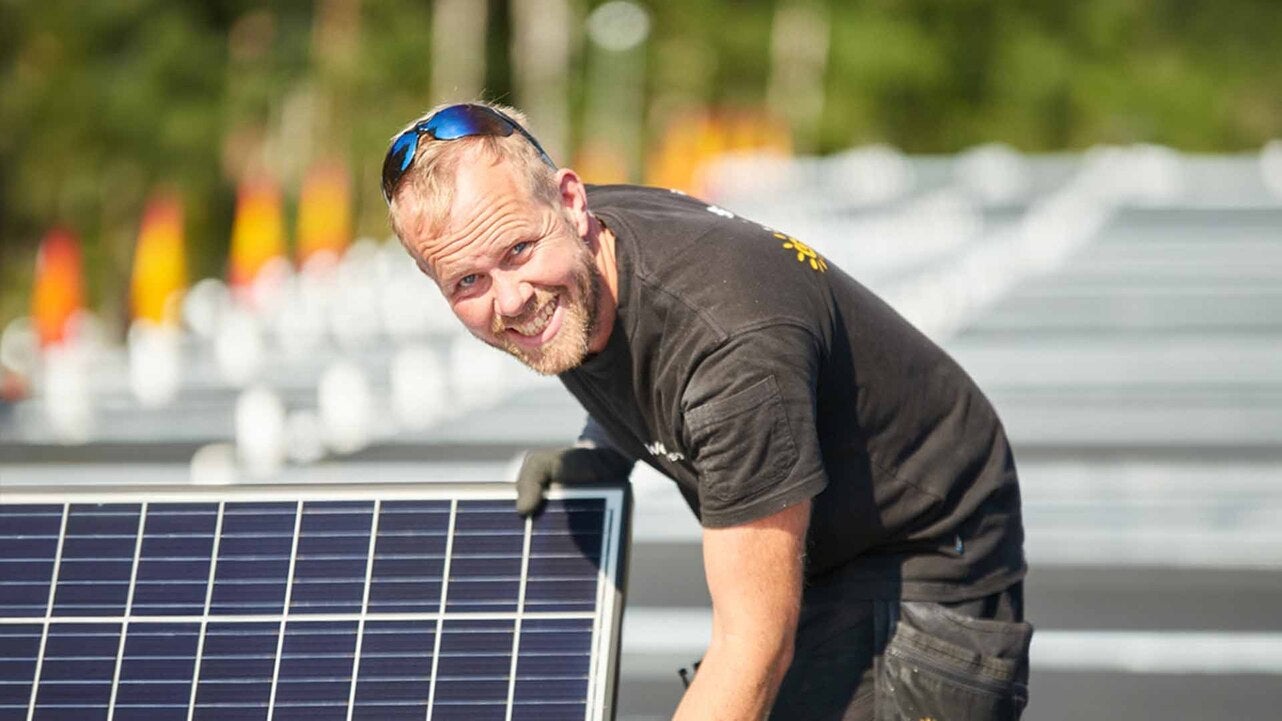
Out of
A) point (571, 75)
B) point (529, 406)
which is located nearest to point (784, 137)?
point (571, 75)

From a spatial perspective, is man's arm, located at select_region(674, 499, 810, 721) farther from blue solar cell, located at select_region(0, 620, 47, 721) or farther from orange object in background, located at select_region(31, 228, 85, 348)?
orange object in background, located at select_region(31, 228, 85, 348)

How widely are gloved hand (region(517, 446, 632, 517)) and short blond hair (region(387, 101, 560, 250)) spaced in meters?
0.66

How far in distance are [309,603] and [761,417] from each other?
Answer: 122 centimetres

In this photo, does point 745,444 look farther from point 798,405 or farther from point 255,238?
point 255,238

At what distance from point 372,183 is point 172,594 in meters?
44.6

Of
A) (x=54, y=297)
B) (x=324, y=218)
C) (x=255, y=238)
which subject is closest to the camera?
(x=54, y=297)

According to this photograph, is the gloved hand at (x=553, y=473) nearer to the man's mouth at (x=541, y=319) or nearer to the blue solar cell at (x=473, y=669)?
the blue solar cell at (x=473, y=669)

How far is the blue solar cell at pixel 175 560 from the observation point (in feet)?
13.9

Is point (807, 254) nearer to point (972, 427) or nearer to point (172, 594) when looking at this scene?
point (972, 427)

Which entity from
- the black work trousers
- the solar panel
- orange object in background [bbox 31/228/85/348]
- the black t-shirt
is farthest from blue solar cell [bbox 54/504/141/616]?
orange object in background [bbox 31/228/85/348]

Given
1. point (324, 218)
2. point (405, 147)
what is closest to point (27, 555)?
point (405, 147)

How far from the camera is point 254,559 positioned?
4227mm

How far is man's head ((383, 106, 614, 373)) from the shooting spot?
3.58m

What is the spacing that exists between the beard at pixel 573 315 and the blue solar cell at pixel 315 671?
830 millimetres
